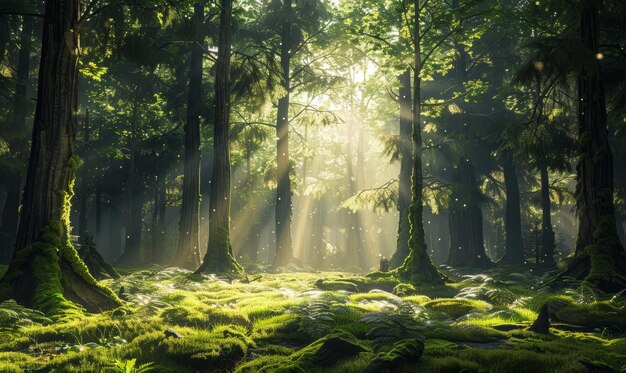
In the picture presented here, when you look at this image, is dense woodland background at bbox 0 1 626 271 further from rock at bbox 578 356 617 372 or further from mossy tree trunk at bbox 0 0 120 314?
rock at bbox 578 356 617 372

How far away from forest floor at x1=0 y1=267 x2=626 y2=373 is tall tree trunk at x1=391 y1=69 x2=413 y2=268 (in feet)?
44.1

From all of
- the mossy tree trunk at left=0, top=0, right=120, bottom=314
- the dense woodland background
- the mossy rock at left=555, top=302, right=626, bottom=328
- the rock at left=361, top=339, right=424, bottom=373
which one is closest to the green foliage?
the rock at left=361, top=339, right=424, bottom=373

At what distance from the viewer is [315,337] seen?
723 centimetres

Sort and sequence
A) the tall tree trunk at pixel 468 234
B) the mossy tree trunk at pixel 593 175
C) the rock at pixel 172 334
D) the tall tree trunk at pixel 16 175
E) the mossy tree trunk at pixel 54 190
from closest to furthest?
the rock at pixel 172 334 < the mossy tree trunk at pixel 54 190 < the mossy tree trunk at pixel 593 175 < the tall tree trunk at pixel 16 175 < the tall tree trunk at pixel 468 234

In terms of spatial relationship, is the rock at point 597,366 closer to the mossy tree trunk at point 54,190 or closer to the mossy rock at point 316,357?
the mossy rock at point 316,357

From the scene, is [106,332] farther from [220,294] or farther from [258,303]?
[220,294]

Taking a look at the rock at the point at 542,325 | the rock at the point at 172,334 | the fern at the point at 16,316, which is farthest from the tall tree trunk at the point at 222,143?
the rock at the point at 542,325

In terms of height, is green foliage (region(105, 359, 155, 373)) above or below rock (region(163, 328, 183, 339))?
below

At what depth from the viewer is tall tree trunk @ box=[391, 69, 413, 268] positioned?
24200mm

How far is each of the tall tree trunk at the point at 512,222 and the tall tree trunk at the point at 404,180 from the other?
573 cm

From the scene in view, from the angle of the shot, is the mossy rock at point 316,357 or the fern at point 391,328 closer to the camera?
the mossy rock at point 316,357

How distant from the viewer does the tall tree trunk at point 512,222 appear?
2841cm

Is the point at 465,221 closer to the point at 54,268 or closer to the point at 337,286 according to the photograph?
the point at 337,286

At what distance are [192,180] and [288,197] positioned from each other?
7.77 m
